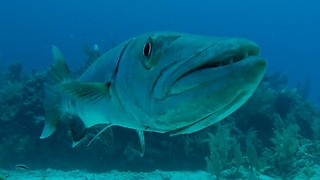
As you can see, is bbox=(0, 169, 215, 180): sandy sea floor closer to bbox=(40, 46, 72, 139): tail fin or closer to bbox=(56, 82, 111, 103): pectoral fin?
bbox=(40, 46, 72, 139): tail fin

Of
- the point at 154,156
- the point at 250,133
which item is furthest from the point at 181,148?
the point at 250,133

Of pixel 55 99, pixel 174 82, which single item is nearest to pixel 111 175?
pixel 55 99

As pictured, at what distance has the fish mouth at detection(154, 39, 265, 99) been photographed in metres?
1.38

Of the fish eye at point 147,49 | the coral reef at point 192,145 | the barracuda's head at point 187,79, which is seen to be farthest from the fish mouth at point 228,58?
the coral reef at point 192,145

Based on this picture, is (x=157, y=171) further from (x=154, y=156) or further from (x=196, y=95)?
(x=196, y=95)

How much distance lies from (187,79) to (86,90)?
1091 millimetres

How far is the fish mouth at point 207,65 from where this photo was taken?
138cm

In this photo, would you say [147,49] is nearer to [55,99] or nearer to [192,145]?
[55,99]

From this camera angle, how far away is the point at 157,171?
8555 millimetres

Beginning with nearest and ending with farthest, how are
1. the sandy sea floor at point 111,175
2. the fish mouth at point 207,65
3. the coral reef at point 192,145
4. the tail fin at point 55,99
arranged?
the fish mouth at point 207,65 < the tail fin at point 55,99 < the coral reef at point 192,145 < the sandy sea floor at point 111,175

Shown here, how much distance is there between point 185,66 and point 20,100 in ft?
36.7

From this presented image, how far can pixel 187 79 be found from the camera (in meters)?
1.50

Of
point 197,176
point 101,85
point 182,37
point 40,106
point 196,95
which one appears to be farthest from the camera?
point 40,106

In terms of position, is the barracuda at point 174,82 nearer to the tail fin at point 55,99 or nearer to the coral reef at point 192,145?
the tail fin at point 55,99
